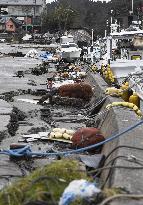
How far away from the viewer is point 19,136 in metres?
12.5

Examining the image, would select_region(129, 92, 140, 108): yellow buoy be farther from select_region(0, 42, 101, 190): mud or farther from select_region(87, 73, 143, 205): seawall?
select_region(0, 42, 101, 190): mud

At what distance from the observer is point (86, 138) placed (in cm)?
1090

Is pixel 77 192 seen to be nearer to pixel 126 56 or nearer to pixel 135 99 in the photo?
pixel 135 99

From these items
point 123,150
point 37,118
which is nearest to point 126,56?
point 37,118

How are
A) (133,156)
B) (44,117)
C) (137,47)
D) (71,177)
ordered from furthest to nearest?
(137,47), (44,117), (133,156), (71,177)

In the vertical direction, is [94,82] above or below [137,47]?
below

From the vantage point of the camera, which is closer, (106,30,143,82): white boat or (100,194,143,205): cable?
(100,194,143,205): cable

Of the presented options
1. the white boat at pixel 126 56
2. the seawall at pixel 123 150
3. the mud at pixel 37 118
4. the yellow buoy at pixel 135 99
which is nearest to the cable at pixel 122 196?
the seawall at pixel 123 150

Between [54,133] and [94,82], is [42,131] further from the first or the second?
[94,82]

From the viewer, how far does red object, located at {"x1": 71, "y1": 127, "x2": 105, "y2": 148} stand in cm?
1085

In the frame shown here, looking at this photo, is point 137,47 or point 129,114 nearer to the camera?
point 129,114

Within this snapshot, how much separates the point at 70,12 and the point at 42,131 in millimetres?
101931

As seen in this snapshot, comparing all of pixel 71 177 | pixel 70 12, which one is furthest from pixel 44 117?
pixel 70 12

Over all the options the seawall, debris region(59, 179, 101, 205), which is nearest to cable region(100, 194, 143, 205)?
the seawall
